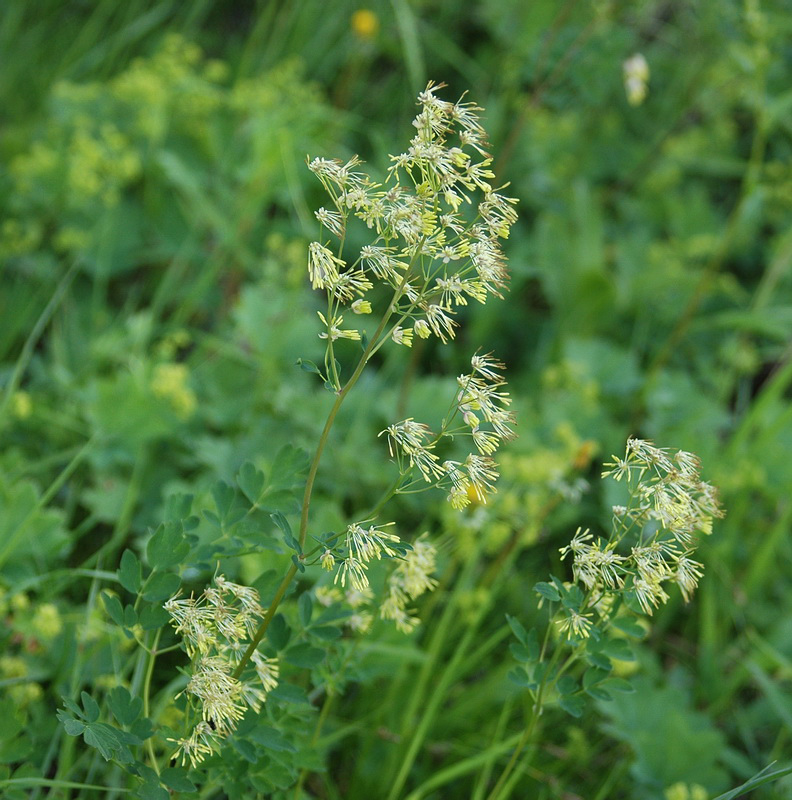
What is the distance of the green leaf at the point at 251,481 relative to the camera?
1384 millimetres

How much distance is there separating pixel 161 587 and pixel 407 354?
1.95m

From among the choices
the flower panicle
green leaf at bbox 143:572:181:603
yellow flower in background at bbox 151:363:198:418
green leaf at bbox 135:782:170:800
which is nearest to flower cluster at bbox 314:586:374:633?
green leaf at bbox 143:572:181:603

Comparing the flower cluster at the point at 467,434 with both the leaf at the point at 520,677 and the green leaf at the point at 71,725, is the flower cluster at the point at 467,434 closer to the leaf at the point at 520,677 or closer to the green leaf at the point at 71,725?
the leaf at the point at 520,677

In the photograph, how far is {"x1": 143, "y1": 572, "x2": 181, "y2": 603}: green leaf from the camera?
1233 mm

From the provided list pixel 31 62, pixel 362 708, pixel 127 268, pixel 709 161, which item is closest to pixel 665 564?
pixel 362 708

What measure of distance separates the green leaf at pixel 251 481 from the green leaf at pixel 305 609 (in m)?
0.17

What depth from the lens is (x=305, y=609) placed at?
134 centimetres

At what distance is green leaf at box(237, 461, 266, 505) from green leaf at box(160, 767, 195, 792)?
0.41 meters

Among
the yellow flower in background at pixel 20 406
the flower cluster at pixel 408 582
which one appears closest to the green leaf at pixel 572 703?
the flower cluster at pixel 408 582

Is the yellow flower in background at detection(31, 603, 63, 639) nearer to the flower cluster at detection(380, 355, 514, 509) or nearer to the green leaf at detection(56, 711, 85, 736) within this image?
the green leaf at detection(56, 711, 85, 736)

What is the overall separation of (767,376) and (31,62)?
3.35 m

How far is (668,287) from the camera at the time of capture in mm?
3359

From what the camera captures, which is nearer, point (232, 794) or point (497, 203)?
point (497, 203)

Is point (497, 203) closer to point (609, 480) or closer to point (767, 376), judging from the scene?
point (609, 480)
